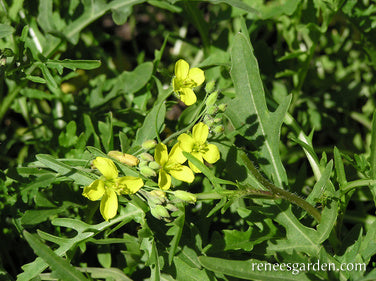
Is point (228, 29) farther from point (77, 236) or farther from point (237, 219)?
point (77, 236)

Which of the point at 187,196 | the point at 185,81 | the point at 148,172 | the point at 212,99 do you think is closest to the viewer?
the point at 187,196

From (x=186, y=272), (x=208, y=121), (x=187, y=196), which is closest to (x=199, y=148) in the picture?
(x=208, y=121)

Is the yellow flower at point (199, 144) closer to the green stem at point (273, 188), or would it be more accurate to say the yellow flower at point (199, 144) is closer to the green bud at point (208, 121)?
the green bud at point (208, 121)

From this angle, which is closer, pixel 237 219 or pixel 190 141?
pixel 190 141

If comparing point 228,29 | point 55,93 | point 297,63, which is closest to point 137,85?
point 55,93

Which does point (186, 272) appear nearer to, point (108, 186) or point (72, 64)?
point (108, 186)

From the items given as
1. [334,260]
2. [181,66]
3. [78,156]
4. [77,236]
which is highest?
[181,66]
